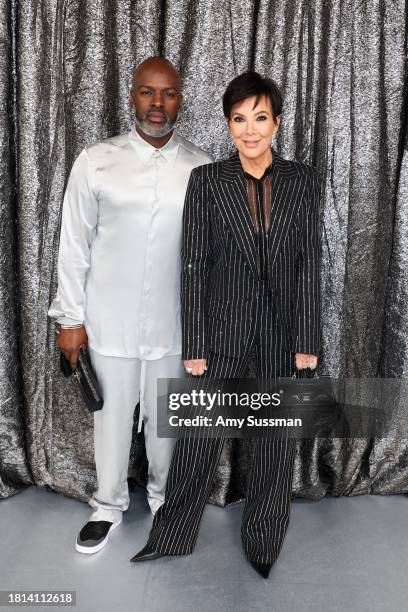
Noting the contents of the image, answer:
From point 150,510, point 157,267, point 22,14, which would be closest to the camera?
point 157,267

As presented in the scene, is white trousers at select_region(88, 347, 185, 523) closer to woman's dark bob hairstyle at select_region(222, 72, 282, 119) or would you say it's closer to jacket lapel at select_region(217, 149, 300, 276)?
jacket lapel at select_region(217, 149, 300, 276)

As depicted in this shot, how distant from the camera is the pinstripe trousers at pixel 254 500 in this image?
2.19m

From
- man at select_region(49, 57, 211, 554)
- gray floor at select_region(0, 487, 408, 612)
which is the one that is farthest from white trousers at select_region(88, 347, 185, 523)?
gray floor at select_region(0, 487, 408, 612)

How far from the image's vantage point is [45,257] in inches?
101

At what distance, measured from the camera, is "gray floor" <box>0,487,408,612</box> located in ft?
6.75

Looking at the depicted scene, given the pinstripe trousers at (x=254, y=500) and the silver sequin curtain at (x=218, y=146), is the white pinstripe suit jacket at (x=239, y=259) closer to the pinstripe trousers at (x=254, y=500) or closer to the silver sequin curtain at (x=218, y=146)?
the pinstripe trousers at (x=254, y=500)

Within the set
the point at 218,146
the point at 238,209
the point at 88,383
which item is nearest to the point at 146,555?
the point at 88,383

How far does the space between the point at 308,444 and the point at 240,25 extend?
Result: 1586mm

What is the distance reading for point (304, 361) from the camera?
2.15 m

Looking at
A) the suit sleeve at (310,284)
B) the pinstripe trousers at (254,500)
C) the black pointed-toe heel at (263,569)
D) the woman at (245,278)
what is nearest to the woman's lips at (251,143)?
the woman at (245,278)

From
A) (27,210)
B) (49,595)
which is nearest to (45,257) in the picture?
(27,210)

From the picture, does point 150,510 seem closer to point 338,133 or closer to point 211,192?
point 211,192

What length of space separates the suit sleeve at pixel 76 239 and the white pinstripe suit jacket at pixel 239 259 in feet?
1.05

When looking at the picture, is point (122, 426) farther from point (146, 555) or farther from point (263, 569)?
point (263, 569)
